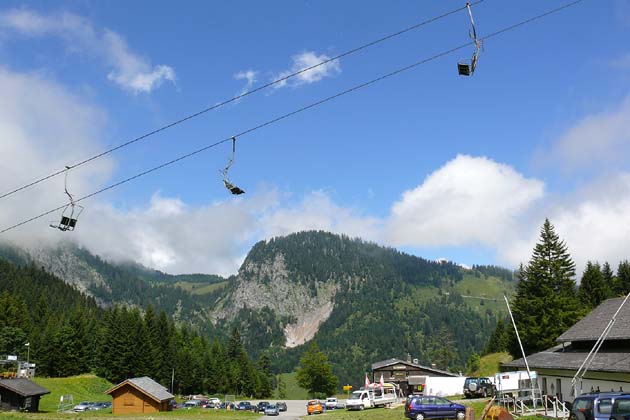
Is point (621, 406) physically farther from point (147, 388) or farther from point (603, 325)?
point (147, 388)

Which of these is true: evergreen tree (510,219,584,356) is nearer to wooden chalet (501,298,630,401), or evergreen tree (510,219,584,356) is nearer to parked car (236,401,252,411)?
wooden chalet (501,298,630,401)

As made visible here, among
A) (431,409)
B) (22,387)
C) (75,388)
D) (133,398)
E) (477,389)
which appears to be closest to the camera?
(431,409)

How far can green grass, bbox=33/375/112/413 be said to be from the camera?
269 ft

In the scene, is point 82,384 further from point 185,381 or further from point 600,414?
point 600,414

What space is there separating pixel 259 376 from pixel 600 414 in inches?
5752

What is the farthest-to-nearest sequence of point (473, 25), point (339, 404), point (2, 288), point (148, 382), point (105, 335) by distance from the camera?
point (2, 288) → point (105, 335) → point (339, 404) → point (148, 382) → point (473, 25)

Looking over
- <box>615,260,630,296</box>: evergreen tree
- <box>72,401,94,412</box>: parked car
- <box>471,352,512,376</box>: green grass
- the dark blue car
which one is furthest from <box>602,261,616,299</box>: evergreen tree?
<box>72,401,94,412</box>: parked car

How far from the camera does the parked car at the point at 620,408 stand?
23006 millimetres

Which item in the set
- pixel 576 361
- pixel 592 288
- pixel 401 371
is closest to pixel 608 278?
pixel 592 288

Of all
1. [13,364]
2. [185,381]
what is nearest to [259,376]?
[185,381]

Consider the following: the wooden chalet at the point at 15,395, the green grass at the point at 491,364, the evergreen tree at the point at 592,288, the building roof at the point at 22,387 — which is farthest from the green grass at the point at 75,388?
the evergreen tree at the point at 592,288

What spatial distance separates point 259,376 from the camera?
6344 inches

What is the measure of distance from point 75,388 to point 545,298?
77783 millimetres

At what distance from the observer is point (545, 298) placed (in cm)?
7350
